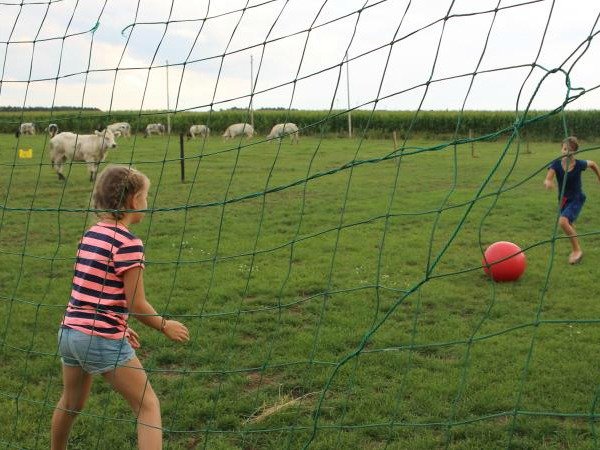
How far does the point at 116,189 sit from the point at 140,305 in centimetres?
43

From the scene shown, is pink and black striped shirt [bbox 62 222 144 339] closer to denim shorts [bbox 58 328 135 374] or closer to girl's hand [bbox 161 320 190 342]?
denim shorts [bbox 58 328 135 374]

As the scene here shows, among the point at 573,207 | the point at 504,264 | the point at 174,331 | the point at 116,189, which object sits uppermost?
the point at 116,189

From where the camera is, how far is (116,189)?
8.26 ft

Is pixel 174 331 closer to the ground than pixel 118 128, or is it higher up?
closer to the ground

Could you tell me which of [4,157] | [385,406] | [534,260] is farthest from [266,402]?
[4,157]

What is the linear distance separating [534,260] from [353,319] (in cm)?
263

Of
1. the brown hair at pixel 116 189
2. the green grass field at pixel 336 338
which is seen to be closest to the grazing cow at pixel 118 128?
the green grass field at pixel 336 338

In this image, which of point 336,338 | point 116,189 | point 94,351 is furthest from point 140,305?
point 336,338

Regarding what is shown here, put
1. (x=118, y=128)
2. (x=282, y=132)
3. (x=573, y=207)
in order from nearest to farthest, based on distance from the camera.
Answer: (x=282, y=132)
(x=573, y=207)
(x=118, y=128)

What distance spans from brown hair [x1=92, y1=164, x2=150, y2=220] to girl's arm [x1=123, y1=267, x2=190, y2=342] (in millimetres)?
246

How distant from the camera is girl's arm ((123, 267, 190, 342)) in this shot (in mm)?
2391

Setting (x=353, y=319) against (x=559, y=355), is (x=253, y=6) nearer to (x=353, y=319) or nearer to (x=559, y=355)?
(x=353, y=319)

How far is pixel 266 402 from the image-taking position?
134 inches

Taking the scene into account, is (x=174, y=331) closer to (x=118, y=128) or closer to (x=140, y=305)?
(x=140, y=305)
